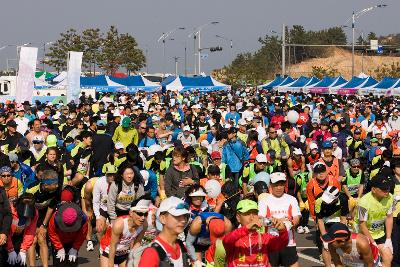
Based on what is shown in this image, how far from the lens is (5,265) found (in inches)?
387

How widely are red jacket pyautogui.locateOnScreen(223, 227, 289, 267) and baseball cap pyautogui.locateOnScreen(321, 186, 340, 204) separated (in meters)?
2.71

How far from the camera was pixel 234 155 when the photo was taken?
17406 millimetres

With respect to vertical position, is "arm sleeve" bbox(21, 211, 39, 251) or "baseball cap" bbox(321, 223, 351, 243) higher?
"baseball cap" bbox(321, 223, 351, 243)

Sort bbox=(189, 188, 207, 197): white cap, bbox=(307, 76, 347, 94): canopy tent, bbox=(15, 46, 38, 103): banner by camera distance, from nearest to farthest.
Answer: bbox=(189, 188, 207, 197): white cap < bbox=(15, 46, 38, 103): banner < bbox=(307, 76, 347, 94): canopy tent

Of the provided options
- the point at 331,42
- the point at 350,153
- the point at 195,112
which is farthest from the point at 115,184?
the point at 331,42

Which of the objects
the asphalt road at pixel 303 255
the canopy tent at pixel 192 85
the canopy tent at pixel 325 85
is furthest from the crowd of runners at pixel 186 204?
the canopy tent at pixel 192 85

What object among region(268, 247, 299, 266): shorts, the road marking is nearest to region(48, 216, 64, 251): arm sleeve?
region(268, 247, 299, 266): shorts

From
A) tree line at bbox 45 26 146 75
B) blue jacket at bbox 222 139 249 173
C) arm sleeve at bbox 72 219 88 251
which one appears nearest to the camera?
arm sleeve at bbox 72 219 88 251

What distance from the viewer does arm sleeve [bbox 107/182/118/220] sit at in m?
10.3

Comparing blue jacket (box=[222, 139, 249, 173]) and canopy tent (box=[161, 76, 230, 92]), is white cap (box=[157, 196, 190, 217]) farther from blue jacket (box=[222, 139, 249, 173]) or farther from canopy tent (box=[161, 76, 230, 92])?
canopy tent (box=[161, 76, 230, 92])

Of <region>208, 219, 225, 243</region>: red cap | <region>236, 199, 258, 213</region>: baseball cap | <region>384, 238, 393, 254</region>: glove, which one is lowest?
<region>384, 238, 393, 254</region>: glove

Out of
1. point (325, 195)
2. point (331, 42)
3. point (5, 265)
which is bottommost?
point (5, 265)

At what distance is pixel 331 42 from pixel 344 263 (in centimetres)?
16457

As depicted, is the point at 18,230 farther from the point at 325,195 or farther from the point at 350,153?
the point at 350,153
